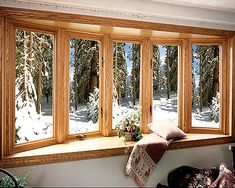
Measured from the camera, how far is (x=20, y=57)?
249cm

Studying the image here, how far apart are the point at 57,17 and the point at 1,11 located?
0.49 m

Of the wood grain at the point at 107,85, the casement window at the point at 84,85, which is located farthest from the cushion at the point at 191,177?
the casement window at the point at 84,85

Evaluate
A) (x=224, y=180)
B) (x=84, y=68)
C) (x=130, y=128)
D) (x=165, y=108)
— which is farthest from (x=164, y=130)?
(x=84, y=68)

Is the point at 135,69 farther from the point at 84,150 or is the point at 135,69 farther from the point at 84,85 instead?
the point at 84,150

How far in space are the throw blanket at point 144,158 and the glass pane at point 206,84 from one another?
100 centimetres

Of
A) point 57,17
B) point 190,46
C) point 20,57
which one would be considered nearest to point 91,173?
point 20,57

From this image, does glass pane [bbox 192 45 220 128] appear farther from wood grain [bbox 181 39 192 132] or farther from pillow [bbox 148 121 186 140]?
pillow [bbox 148 121 186 140]

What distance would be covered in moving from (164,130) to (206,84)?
39.6 inches

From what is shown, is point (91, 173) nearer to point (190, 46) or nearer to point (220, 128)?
point (220, 128)

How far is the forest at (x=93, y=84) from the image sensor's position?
2.56 metres

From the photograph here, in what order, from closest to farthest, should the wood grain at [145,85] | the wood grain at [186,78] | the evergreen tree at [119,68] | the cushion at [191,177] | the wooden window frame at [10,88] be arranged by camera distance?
the wooden window frame at [10,88] < the cushion at [191,177] < the evergreen tree at [119,68] < the wood grain at [145,85] < the wood grain at [186,78]

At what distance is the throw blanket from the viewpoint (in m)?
2.61

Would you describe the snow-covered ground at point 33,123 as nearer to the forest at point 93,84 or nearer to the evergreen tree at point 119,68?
the forest at point 93,84

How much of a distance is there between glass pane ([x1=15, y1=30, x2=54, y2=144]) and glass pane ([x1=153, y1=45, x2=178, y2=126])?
53.8 inches
